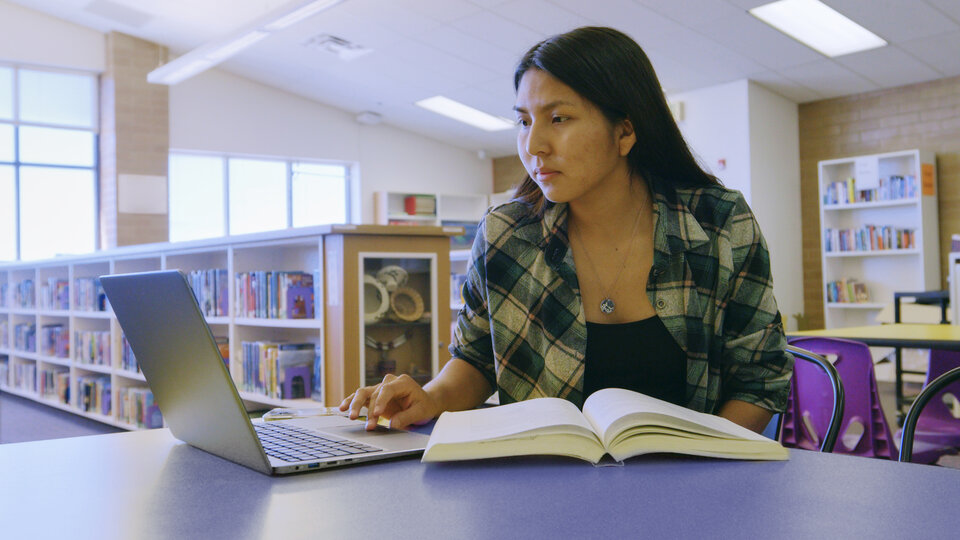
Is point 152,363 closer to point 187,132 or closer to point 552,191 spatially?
point 552,191

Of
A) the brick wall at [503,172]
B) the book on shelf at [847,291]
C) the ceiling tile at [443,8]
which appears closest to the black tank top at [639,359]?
the ceiling tile at [443,8]

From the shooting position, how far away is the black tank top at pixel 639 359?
1.28 metres

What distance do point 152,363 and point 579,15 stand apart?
5.96 meters

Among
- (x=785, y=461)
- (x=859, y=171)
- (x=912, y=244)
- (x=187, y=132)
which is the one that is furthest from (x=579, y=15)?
(x=785, y=461)

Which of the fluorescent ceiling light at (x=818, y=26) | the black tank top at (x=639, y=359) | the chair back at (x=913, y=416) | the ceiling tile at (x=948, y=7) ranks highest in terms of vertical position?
the fluorescent ceiling light at (x=818, y=26)

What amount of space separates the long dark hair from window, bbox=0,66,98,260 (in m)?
8.64

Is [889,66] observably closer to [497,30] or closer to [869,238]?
[869,238]

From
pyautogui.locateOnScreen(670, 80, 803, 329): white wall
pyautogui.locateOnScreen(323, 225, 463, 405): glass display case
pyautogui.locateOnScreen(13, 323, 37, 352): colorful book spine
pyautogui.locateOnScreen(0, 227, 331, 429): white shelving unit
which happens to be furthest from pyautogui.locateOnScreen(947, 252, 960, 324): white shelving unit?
pyautogui.locateOnScreen(13, 323, 37, 352): colorful book spine

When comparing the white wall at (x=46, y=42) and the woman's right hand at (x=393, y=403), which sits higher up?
the white wall at (x=46, y=42)

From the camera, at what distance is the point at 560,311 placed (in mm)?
1307

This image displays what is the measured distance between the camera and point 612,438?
84cm

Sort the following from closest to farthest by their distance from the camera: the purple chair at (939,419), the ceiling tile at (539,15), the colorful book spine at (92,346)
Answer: the purple chair at (939,419) → the colorful book spine at (92,346) → the ceiling tile at (539,15)

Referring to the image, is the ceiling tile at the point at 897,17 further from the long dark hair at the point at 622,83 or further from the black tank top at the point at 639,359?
the black tank top at the point at 639,359

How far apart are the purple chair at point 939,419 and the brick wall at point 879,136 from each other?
16.0 ft
